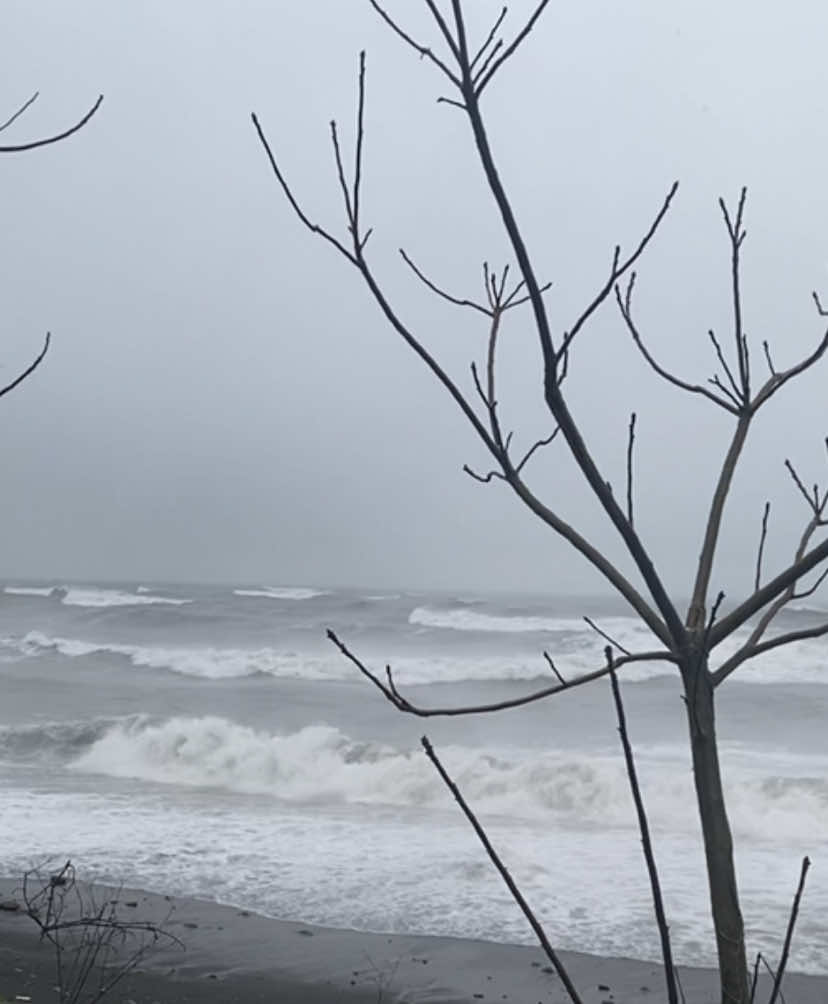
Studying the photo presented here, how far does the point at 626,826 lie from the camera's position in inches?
519

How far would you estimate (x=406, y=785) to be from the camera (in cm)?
1520

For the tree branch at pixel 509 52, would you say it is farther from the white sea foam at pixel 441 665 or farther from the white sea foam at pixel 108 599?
the white sea foam at pixel 108 599

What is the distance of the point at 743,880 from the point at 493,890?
235 cm

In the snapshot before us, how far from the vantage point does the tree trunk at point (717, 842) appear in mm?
1057

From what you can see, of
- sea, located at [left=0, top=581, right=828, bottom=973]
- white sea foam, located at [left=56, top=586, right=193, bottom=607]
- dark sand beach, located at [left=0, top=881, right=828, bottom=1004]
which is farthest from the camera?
white sea foam, located at [left=56, top=586, right=193, bottom=607]

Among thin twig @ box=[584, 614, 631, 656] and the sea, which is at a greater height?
thin twig @ box=[584, 614, 631, 656]

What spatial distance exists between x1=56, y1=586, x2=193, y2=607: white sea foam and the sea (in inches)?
386

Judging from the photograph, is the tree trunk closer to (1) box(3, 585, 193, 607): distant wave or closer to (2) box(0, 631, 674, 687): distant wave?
(2) box(0, 631, 674, 687): distant wave

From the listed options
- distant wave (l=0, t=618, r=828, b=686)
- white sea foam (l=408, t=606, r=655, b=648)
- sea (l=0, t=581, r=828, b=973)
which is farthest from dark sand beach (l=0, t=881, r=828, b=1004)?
white sea foam (l=408, t=606, r=655, b=648)

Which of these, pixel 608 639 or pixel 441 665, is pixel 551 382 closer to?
pixel 608 639

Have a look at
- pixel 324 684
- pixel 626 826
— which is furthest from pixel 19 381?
pixel 324 684

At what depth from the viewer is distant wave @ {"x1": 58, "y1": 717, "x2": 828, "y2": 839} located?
46.2 ft

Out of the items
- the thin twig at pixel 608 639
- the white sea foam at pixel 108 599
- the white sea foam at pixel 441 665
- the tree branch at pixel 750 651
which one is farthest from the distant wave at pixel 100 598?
the tree branch at pixel 750 651

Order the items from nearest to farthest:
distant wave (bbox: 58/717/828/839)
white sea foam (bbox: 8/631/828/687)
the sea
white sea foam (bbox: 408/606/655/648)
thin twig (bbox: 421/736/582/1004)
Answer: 1. thin twig (bbox: 421/736/582/1004)
2. the sea
3. distant wave (bbox: 58/717/828/839)
4. white sea foam (bbox: 8/631/828/687)
5. white sea foam (bbox: 408/606/655/648)
